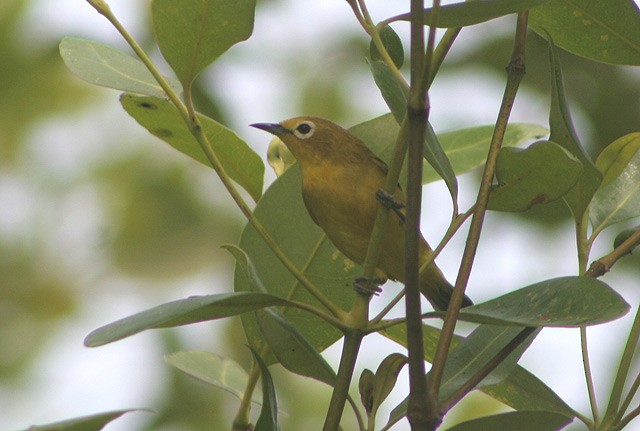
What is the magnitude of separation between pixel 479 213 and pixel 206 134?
0.68 metres

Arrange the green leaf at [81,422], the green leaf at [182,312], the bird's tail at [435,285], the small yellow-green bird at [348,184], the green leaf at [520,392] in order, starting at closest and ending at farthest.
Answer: the green leaf at [81,422] → the green leaf at [182,312] → the green leaf at [520,392] → the small yellow-green bird at [348,184] → the bird's tail at [435,285]

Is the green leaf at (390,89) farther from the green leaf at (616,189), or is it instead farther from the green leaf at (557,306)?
the green leaf at (616,189)

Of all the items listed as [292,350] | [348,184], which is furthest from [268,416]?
[348,184]

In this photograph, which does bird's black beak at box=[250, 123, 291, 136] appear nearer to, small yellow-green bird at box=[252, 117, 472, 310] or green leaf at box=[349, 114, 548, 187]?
small yellow-green bird at box=[252, 117, 472, 310]

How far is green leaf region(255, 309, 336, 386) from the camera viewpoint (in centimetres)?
172

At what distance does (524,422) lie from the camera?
161 cm

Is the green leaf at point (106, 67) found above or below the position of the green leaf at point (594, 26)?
below

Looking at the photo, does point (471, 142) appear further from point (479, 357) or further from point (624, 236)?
point (479, 357)

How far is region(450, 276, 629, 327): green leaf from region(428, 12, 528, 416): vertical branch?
0.38 ft

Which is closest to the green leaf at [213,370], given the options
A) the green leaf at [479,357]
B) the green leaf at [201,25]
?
the green leaf at [479,357]

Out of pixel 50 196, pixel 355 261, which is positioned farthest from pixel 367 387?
pixel 50 196

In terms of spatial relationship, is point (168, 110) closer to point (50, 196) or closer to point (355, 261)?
point (355, 261)

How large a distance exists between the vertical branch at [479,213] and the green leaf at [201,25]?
448 mm

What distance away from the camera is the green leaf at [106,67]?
187cm
